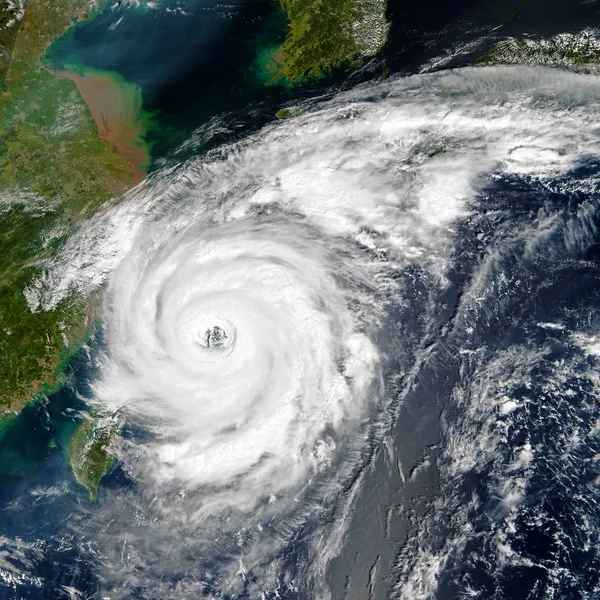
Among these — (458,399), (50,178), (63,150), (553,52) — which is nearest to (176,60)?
(63,150)

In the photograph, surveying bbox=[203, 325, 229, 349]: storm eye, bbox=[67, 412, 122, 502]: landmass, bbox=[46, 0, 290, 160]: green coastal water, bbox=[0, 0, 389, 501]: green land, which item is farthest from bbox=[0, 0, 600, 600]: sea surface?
bbox=[203, 325, 229, 349]: storm eye

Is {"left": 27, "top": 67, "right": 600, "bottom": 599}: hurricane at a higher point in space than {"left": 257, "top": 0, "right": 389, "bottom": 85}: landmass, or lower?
lower

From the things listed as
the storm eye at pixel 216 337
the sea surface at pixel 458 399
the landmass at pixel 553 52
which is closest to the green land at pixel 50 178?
the sea surface at pixel 458 399

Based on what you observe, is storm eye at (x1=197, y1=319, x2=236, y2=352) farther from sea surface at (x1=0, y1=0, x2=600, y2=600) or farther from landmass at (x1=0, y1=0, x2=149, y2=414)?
landmass at (x1=0, y1=0, x2=149, y2=414)

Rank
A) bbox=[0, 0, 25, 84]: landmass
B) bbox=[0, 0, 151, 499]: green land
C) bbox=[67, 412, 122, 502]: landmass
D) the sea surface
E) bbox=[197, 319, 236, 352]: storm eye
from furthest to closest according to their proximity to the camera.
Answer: bbox=[0, 0, 25, 84]: landmass → bbox=[0, 0, 151, 499]: green land → bbox=[67, 412, 122, 502]: landmass → bbox=[197, 319, 236, 352]: storm eye → the sea surface

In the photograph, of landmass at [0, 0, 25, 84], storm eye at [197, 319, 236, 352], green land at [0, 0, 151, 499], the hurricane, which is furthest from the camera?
landmass at [0, 0, 25, 84]

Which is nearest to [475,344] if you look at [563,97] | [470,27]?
[563,97]
